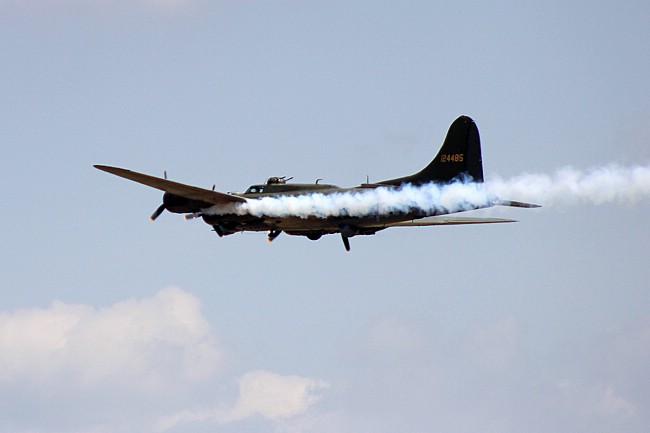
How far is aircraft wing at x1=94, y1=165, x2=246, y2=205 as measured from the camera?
269 feet

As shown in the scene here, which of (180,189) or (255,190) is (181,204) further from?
(255,190)

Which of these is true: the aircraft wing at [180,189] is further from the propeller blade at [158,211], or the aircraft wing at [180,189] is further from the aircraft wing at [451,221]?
the aircraft wing at [451,221]

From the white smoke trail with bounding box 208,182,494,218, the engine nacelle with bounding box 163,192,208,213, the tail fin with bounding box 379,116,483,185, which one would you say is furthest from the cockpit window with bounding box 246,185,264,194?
the tail fin with bounding box 379,116,483,185

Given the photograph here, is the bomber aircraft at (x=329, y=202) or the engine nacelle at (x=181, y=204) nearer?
the bomber aircraft at (x=329, y=202)

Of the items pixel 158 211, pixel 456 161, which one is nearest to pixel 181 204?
pixel 158 211

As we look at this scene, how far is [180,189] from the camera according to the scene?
82812mm

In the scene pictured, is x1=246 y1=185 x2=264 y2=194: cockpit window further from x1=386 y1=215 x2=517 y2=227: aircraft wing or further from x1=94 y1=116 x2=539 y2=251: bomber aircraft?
x1=386 y1=215 x2=517 y2=227: aircraft wing

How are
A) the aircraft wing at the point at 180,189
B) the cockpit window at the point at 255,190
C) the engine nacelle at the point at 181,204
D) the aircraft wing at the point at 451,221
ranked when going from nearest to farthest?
the aircraft wing at the point at 180,189 < the engine nacelle at the point at 181,204 < the cockpit window at the point at 255,190 < the aircraft wing at the point at 451,221

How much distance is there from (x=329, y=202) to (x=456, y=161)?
A: 649cm

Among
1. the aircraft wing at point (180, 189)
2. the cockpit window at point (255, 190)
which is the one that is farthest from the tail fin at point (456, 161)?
the aircraft wing at point (180, 189)

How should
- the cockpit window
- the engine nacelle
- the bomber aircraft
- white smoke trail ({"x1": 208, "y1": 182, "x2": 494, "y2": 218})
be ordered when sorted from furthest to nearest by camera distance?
the cockpit window < the engine nacelle < the bomber aircraft < white smoke trail ({"x1": 208, "y1": 182, "x2": 494, "y2": 218})

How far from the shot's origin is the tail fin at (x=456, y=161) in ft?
262

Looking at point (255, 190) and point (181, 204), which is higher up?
point (255, 190)

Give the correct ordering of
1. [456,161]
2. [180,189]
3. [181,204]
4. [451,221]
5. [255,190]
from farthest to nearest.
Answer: [451,221] < [255,190] < [181,204] < [180,189] < [456,161]
